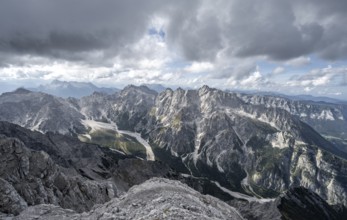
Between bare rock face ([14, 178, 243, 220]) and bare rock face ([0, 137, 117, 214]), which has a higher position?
bare rock face ([14, 178, 243, 220])

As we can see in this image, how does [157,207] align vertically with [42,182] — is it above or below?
above

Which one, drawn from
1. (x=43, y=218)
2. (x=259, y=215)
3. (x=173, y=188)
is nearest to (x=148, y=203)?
(x=173, y=188)

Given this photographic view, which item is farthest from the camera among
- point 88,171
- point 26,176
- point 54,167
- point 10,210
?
point 88,171

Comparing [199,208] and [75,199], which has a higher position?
[199,208]

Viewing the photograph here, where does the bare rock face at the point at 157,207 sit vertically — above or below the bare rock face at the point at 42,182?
above

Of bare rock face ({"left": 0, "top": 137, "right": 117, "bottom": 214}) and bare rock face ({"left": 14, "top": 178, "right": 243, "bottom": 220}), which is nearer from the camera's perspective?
bare rock face ({"left": 14, "top": 178, "right": 243, "bottom": 220})

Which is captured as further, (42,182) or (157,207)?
(42,182)

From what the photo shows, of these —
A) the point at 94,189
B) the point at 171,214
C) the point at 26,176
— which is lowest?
the point at 94,189

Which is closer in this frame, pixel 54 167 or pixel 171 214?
pixel 171 214

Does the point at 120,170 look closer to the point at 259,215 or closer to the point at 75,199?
the point at 259,215

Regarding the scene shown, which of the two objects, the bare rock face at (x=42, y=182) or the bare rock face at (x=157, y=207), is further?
the bare rock face at (x=42, y=182)

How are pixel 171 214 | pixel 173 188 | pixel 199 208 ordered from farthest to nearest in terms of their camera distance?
pixel 173 188
pixel 199 208
pixel 171 214
